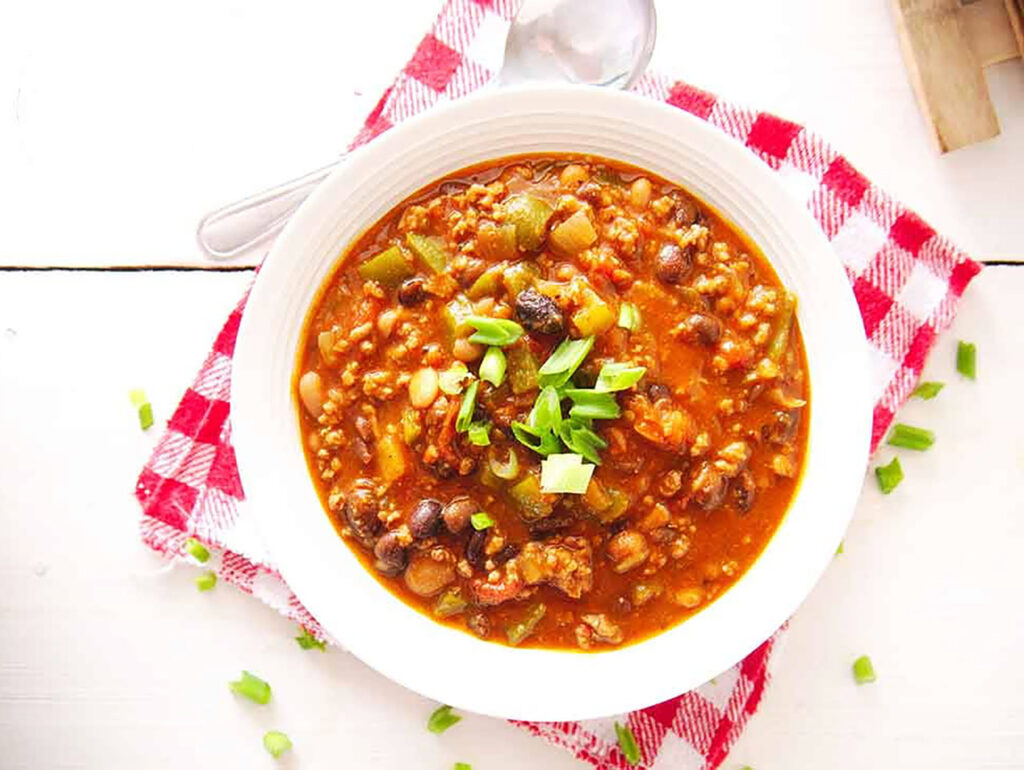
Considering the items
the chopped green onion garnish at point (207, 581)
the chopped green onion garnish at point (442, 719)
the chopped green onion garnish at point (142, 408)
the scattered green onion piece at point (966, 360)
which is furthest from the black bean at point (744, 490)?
the chopped green onion garnish at point (142, 408)

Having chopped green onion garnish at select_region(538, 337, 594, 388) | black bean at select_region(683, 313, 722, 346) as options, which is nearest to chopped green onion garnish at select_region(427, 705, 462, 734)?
chopped green onion garnish at select_region(538, 337, 594, 388)

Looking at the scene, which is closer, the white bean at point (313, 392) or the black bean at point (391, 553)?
the black bean at point (391, 553)

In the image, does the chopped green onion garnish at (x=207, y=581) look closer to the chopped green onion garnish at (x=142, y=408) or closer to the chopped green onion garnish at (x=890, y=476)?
the chopped green onion garnish at (x=142, y=408)

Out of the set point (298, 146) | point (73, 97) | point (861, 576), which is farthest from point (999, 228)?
point (73, 97)

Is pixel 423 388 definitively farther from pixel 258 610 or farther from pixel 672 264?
pixel 258 610

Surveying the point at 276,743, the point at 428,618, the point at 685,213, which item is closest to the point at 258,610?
the point at 276,743
